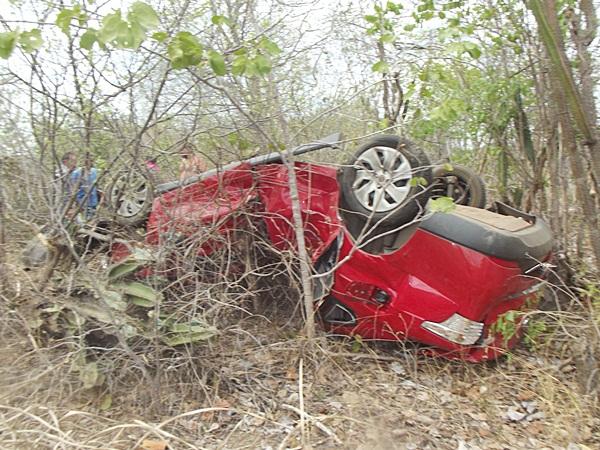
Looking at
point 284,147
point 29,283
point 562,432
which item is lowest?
point 562,432

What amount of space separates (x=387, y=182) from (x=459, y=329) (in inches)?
41.3

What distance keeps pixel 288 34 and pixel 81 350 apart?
2570 millimetres

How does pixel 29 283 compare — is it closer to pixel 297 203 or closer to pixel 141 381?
pixel 141 381

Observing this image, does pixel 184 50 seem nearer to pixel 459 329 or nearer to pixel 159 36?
pixel 159 36

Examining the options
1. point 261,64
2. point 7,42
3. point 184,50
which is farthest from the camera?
point 261,64

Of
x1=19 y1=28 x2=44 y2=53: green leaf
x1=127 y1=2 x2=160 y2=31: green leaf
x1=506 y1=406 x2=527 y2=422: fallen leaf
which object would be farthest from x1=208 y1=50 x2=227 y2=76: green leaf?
x1=506 y1=406 x2=527 y2=422: fallen leaf

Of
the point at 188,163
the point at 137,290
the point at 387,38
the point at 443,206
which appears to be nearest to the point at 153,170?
the point at 188,163

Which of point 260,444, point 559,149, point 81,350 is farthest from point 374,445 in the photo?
point 559,149

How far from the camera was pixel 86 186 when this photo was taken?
12.5 ft

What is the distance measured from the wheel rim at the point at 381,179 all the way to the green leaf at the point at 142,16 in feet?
5.74

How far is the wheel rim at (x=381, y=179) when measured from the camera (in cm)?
360

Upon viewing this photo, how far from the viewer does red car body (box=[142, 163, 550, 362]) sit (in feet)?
11.4

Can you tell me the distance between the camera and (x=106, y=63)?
363 centimetres

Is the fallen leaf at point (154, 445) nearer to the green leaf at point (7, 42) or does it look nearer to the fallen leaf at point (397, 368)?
the fallen leaf at point (397, 368)
